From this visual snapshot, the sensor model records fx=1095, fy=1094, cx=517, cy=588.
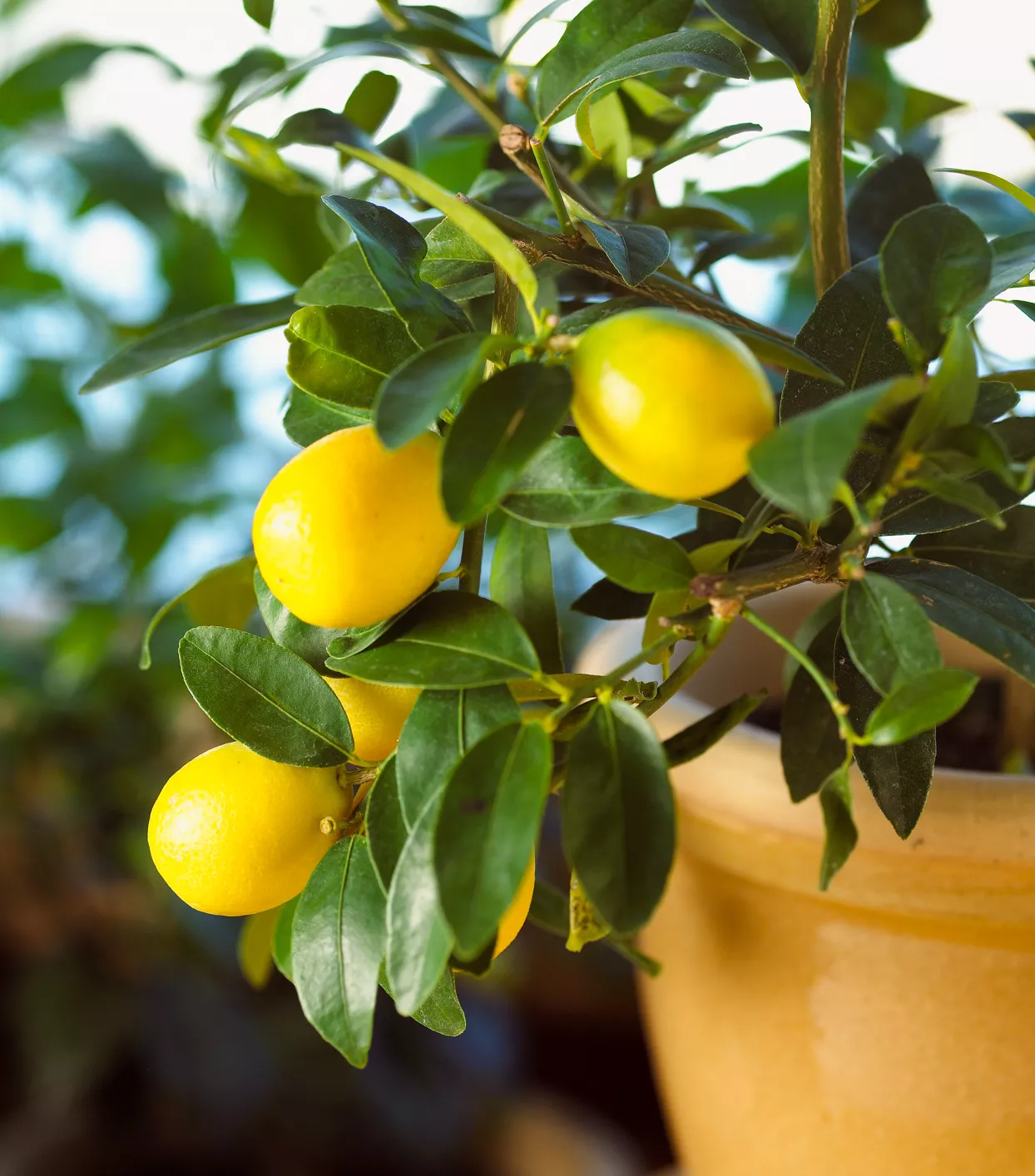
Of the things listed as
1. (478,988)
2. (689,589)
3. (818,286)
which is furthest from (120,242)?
(689,589)

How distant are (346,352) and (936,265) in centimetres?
16

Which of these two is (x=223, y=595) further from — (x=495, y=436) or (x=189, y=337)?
(x=495, y=436)

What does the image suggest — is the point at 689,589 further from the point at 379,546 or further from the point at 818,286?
the point at 818,286

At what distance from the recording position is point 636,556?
305mm

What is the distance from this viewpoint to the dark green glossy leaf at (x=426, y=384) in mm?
229

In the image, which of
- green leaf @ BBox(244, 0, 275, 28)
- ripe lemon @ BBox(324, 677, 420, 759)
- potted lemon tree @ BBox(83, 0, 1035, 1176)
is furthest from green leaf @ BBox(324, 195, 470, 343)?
green leaf @ BBox(244, 0, 275, 28)

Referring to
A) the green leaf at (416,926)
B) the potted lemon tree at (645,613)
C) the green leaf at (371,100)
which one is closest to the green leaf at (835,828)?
the potted lemon tree at (645,613)

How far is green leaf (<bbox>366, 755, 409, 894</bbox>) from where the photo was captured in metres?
0.29

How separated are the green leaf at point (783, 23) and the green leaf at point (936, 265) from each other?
15cm

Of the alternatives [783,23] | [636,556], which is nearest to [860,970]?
[636,556]

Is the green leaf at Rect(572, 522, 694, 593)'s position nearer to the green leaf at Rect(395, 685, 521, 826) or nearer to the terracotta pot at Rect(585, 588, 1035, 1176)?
the green leaf at Rect(395, 685, 521, 826)

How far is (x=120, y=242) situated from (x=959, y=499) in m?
1.31

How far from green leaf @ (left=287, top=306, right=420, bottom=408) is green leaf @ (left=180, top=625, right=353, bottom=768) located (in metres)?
0.08

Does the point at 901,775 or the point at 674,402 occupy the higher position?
the point at 674,402
